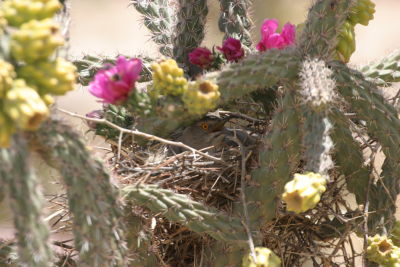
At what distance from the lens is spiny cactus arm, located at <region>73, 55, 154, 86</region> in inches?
79.5

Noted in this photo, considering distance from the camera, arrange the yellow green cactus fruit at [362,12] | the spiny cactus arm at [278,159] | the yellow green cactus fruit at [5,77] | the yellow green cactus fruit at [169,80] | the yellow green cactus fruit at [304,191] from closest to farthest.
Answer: the yellow green cactus fruit at [5,77], the yellow green cactus fruit at [304,191], the yellow green cactus fruit at [169,80], the spiny cactus arm at [278,159], the yellow green cactus fruit at [362,12]

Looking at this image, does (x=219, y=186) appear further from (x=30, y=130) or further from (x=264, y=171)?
(x=30, y=130)

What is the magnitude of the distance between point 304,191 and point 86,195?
42 centimetres

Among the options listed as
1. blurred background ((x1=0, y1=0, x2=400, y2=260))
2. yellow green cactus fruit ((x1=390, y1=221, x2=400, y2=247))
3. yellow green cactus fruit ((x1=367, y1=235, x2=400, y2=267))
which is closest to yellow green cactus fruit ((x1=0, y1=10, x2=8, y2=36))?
yellow green cactus fruit ((x1=367, y1=235, x2=400, y2=267))

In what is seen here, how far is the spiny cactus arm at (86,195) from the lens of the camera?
1.24m

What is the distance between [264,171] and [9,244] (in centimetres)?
64

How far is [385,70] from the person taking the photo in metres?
1.84

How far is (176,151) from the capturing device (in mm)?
1945

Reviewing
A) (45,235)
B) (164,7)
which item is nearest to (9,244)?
(45,235)

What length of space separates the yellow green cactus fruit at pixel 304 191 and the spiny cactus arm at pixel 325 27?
372mm

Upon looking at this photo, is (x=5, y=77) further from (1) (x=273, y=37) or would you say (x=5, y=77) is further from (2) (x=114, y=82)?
(1) (x=273, y=37)

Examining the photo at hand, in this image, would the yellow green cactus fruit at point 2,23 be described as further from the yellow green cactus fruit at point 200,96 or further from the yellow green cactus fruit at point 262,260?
the yellow green cactus fruit at point 262,260

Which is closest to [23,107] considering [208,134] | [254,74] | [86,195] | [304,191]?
[86,195]

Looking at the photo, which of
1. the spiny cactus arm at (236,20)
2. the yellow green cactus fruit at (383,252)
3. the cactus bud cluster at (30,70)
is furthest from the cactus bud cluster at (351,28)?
the cactus bud cluster at (30,70)
